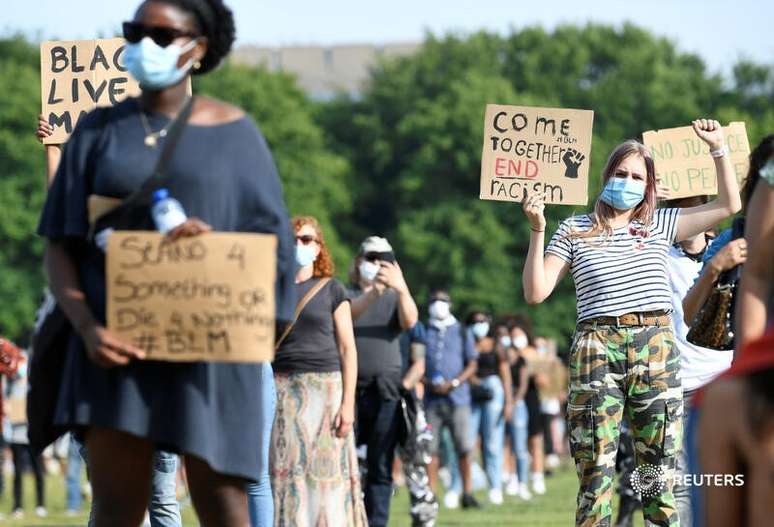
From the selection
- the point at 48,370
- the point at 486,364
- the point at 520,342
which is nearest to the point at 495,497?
the point at 486,364

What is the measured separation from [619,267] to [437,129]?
50829 millimetres

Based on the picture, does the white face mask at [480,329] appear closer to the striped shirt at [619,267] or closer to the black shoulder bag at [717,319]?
the striped shirt at [619,267]

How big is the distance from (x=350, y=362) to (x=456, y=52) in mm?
53450

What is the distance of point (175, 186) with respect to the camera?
504 cm

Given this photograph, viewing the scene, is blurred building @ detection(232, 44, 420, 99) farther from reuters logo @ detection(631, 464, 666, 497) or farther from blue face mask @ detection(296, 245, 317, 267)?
reuters logo @ detection(631, 464, 666, 497)

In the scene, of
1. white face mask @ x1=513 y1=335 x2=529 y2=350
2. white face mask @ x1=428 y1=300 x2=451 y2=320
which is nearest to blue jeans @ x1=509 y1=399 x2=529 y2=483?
white face mask @ x1=513 y1=335 x2=529 y2=350

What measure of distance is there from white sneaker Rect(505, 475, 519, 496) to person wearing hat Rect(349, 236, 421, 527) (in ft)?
24.3

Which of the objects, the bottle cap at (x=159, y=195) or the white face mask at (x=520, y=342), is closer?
the bottle cap at (x=159, y=195)

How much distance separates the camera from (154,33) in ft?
17.0

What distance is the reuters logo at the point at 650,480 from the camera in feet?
25.8

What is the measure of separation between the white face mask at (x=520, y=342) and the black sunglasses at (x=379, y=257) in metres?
9.56

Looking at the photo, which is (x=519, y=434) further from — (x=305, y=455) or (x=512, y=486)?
(x=305, y=455)

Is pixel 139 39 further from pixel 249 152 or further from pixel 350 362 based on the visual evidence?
pixel 350 362

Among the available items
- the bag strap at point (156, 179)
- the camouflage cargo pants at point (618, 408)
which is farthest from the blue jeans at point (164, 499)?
the bag strap at point (156, 179)
